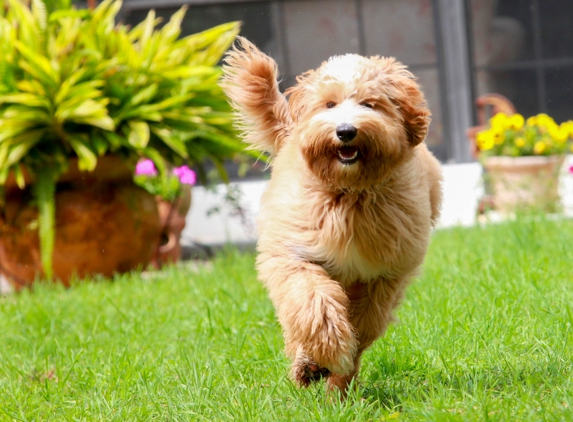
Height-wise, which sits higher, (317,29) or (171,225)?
(317,29)

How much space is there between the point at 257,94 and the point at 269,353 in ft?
3.27

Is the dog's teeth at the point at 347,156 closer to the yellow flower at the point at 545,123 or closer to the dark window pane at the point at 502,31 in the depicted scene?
the yellow flower at the point at 545,123

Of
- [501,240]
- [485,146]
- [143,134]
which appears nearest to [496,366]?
[501,240]

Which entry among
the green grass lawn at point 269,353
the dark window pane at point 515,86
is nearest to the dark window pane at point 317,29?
the dark window pane at point 515,86

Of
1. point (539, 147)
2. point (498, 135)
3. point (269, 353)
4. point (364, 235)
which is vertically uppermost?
point (498, 135)

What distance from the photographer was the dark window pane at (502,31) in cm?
761

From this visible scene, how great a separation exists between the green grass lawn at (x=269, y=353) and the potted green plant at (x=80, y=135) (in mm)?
727

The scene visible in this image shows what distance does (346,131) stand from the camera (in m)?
2.52

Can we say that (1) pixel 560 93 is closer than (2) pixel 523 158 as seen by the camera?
No

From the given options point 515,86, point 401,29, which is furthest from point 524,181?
point 401,29

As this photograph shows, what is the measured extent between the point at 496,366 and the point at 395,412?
1.60 ft

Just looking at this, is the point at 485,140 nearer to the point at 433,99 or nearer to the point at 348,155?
the point at 433,99

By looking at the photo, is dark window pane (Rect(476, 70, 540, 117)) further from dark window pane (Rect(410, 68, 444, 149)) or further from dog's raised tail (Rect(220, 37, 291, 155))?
dog's raised tail (Rect(220, 37, 291, 155))

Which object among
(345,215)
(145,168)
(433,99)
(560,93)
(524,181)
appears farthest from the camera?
(433,99)
